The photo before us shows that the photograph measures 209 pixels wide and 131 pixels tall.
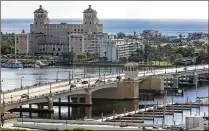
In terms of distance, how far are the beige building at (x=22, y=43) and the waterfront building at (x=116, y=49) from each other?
11.5 feet

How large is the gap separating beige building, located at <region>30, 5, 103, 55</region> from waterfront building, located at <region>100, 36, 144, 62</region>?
504 millimetres

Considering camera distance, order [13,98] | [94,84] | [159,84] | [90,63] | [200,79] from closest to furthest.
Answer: [13,98] → [94,84] → [159,84] → [200,79] → [90,63]

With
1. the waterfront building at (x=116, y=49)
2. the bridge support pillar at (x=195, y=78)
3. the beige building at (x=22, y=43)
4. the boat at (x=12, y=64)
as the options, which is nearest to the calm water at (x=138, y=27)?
the beige building at (x=22, y=43)

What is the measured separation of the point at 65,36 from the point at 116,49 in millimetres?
3428

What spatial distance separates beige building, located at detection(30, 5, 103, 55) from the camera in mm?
34250

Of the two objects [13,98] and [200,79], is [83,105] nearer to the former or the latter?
[13,98]

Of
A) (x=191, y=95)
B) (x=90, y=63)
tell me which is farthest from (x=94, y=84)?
(x=90, y=63)

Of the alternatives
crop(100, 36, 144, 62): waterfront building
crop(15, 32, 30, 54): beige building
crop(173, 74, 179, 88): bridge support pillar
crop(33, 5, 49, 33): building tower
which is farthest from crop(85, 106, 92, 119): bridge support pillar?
crop(33, 5, 49, 33): building tower

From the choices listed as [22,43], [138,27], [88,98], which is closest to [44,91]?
[88,98]

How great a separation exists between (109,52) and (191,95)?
1439 cm

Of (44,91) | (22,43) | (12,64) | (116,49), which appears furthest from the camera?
(22,43)

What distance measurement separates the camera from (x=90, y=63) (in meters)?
31.6

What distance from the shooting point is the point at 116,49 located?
3303cm

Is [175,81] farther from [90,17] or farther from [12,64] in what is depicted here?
[90,17]
